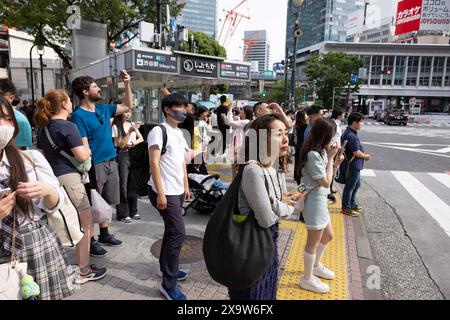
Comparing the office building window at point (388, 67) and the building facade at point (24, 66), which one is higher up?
the office building window at point (388, 67)

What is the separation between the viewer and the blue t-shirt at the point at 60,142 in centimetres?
279

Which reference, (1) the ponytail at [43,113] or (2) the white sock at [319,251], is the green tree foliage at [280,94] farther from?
(1) the ponytail at [43,113]

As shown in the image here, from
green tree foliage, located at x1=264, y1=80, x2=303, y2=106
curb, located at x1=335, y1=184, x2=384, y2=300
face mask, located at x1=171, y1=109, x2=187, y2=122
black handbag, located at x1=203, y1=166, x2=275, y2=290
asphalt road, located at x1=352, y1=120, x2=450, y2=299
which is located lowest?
asphalt road, located at x1=352, y1=120, x2=450, y2=299

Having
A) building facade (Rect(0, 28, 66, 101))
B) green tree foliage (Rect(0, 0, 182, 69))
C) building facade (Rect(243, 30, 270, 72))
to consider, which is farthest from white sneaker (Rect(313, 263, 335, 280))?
building facade (Rect(243, 30, 270, 72))

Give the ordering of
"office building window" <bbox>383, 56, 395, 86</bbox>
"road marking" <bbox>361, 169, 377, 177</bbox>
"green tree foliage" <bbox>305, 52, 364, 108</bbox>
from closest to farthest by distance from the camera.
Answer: "road marking" <bbox>361, 169, 377, 177</bbox> < "green tree foliage" <bbox>305, 52, 364, 108</bbox> < "office building window" <bbox>383, 56, 395, 86</bbox>

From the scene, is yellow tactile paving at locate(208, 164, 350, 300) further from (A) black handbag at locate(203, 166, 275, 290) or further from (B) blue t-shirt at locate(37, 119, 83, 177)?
(B) blue t-shirt at locate(37, 119, 83, 177)

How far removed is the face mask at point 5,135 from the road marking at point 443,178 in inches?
375

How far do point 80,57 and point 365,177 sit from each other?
458 inches

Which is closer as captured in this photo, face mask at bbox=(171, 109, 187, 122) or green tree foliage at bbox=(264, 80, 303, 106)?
face mask at bbox=(171, 109, 187, 122)

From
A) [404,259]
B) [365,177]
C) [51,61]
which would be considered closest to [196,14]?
[51,61]

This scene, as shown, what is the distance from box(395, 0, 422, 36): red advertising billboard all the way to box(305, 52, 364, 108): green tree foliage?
2437 centimetres

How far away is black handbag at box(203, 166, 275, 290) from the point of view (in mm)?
2043

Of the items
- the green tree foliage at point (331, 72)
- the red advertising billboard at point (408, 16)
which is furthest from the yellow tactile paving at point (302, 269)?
the red advertising billboard at point (408, 16)
